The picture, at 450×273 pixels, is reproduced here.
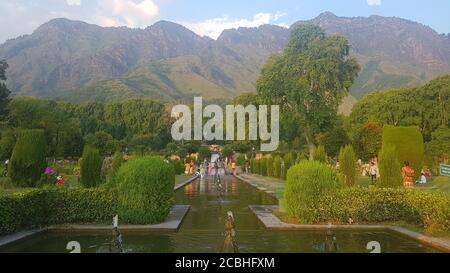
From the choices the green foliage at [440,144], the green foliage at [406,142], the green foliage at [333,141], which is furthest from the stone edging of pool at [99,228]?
the green foliage at [440,144]

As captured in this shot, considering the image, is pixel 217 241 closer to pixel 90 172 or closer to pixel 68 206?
pixel 68 206

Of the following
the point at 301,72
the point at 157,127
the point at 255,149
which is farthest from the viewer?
the point at 157,127

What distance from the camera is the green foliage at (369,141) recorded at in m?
49.2

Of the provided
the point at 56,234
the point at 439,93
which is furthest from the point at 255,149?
the point at 56,234

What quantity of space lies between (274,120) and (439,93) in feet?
76.7

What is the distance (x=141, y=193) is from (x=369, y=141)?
40149 mm

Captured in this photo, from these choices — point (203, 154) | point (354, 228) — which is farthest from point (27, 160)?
point (203, 154)

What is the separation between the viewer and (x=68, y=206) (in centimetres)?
1345

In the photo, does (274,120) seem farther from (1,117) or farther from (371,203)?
(371,203)

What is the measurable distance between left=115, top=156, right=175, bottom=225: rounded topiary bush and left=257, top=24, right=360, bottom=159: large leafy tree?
103 feet

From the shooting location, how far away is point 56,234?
1255cm

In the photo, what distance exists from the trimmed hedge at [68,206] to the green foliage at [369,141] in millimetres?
40052

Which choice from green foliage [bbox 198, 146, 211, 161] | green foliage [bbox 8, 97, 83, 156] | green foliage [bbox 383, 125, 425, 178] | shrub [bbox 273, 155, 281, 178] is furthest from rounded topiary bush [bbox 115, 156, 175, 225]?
green foliage [bbox 198, 146, 211, 161]

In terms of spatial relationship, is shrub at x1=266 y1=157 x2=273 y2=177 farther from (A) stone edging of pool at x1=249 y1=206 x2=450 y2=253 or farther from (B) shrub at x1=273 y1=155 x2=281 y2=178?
(A) stone edging of pool at x1=249 y1=206 x2=450 y2=253
